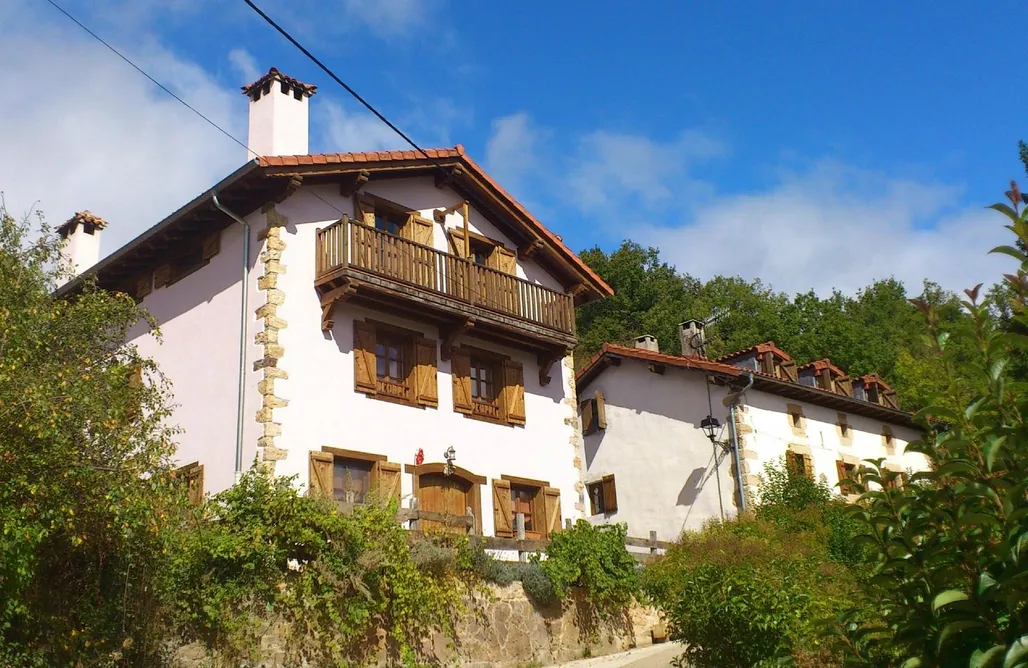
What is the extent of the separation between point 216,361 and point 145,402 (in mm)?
4946

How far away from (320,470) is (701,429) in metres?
11.6

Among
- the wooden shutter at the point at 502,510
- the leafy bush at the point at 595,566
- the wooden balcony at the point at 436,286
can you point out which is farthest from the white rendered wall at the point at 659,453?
the leafy bush at the point at 595,566

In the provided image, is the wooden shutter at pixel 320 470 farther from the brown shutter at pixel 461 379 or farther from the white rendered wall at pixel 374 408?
the brown shutter at pixel 461 379

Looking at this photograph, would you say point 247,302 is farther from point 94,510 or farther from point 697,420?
point 697,420

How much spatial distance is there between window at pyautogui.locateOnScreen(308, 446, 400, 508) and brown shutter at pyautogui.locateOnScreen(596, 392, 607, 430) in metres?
10.5

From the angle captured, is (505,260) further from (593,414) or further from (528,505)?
(593,414)

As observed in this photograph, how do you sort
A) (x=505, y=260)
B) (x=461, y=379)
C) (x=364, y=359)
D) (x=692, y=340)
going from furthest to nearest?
(x=692, y=340) < (x=505, y=260) < (x=461, y=379) < (x=364, y=359)

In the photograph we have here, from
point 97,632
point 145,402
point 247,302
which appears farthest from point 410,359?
point 97,632

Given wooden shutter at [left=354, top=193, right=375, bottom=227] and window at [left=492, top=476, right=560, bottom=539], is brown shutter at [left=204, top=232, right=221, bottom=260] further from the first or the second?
window at [left=492, top=476, right=560, bottom=539]

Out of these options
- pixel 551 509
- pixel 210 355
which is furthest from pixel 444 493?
pixel 210 355

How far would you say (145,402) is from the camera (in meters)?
12.9

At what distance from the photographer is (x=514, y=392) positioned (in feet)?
67.9

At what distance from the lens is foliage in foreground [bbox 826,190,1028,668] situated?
171 inches

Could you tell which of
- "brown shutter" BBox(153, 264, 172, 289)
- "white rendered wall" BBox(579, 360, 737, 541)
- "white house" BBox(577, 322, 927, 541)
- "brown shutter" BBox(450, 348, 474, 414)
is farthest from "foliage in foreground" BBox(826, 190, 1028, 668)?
"white rendered wall" BBox(579, 360, 737, 541)
